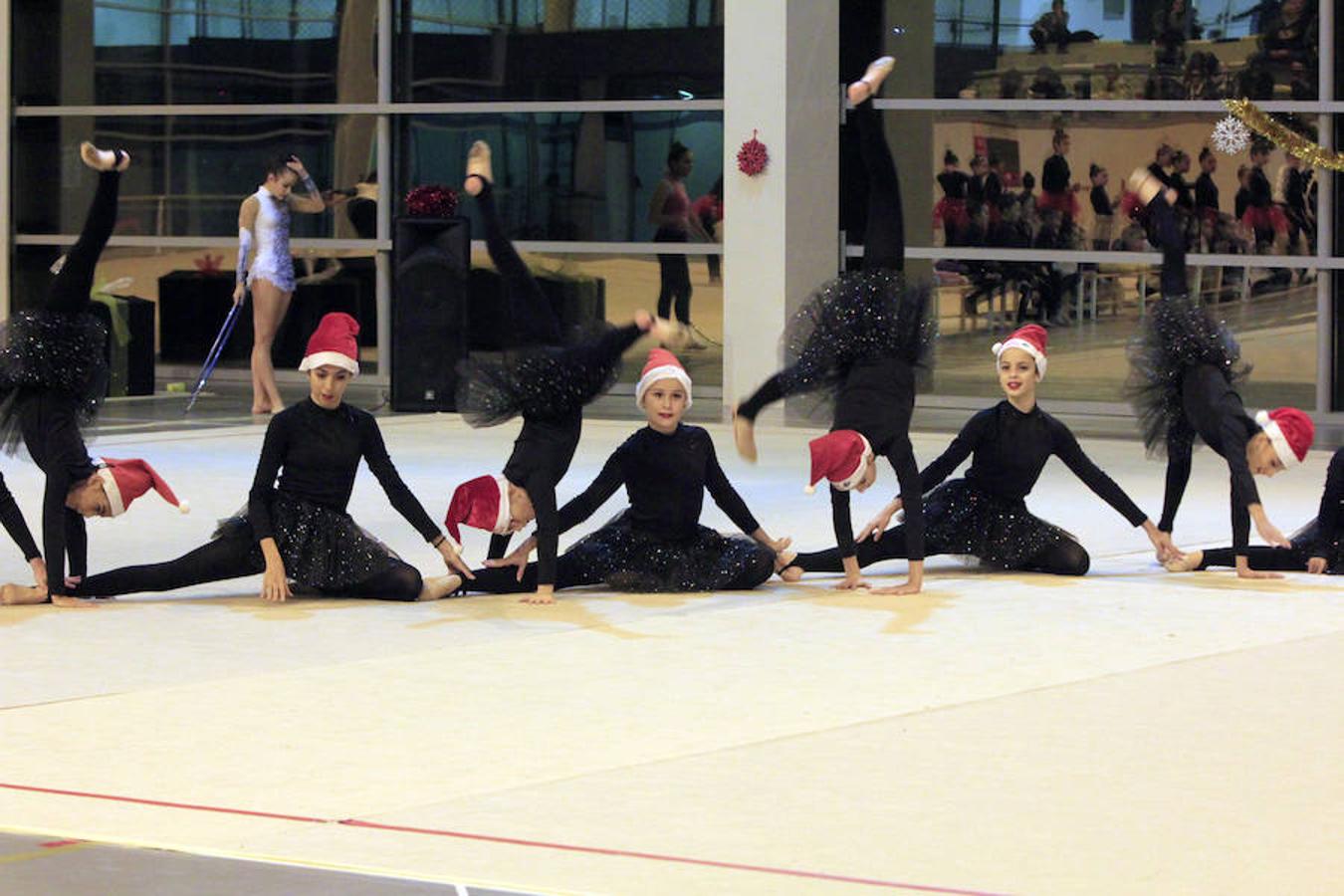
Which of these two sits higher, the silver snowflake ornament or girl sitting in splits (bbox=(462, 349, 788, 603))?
the silver snowflake ornament

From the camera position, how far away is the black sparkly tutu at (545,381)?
877 cm

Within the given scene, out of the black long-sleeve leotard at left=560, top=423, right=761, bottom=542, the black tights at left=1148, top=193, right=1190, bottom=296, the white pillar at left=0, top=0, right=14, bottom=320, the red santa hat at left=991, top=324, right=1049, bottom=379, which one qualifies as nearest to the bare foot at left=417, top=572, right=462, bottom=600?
the black long-sleeve leotard at left=560, top=423, right=761, bottom=542

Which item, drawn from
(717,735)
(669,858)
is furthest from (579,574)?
(669,858)

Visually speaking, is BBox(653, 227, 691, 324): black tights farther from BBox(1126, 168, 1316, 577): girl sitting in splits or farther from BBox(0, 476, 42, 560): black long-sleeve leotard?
BBox(0, 476, 42, 560): black long-sleeve leotard

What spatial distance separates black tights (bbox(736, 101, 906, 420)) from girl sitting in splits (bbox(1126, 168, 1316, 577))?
1140 mm

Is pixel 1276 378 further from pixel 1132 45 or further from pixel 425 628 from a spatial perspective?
pixel 425 628

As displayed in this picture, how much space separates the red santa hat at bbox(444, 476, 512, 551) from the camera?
28.1 feet

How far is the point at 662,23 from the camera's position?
A: 18.6 meters

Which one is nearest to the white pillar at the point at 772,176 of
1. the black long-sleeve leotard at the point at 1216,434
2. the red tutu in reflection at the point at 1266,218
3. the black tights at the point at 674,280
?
the black tights at the point at 674,280

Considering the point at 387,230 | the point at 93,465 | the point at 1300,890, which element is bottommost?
the point at 1300,890

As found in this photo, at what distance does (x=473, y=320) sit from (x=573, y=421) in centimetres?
1064

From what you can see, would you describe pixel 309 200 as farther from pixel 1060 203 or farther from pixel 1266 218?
pixel 1266 218

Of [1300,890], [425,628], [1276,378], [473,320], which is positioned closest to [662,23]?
[473,320]

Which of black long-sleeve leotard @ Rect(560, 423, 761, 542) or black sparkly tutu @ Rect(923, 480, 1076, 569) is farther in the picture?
Result: black sparkly tutu @ Rect(923, 480, 1076, 569)
